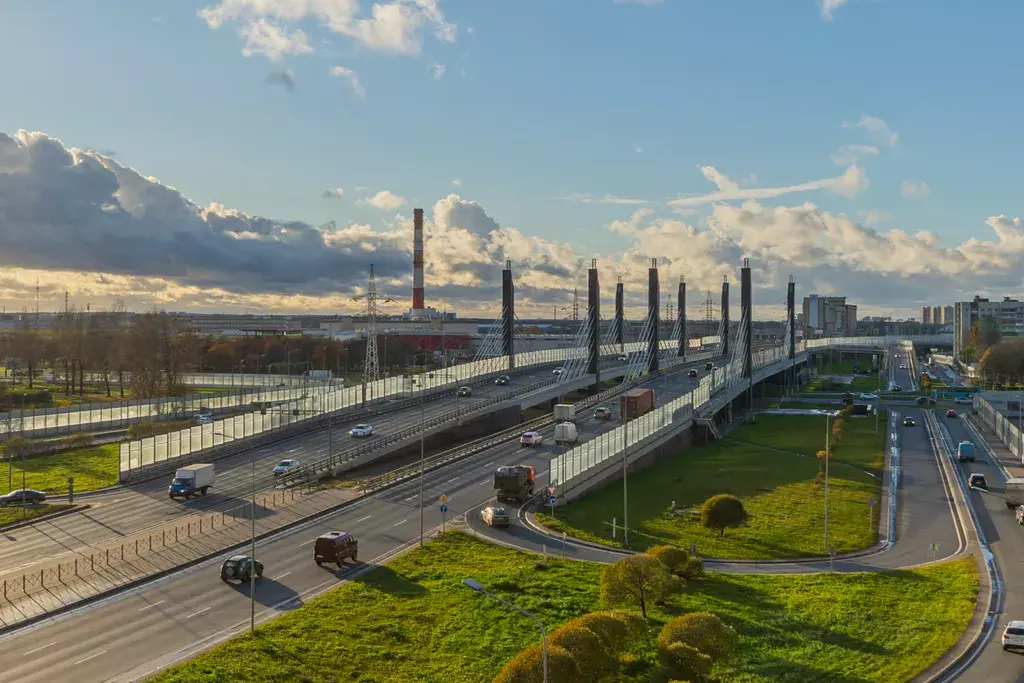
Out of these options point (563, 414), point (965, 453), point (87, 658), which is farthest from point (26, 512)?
point (965, 453)

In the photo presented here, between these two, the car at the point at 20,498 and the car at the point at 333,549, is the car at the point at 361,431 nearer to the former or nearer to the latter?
the car at the point at 20,498

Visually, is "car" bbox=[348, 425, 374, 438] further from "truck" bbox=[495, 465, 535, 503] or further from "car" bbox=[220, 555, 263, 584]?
"car" bbox=[220, 555, 263, 584]

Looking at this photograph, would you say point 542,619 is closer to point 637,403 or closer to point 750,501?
point 750,501

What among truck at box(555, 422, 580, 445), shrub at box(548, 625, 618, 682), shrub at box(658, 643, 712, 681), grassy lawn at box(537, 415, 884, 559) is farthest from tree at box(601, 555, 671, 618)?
truck at box(555, 422, 580, 445)

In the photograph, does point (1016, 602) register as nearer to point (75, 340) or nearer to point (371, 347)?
point (371, 347)

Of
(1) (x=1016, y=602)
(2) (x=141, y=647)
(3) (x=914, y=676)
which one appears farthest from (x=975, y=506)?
(2) (x=141, y=647)

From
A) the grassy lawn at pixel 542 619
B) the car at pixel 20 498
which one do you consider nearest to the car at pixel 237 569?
the grassy lawn at pixel 542 619
